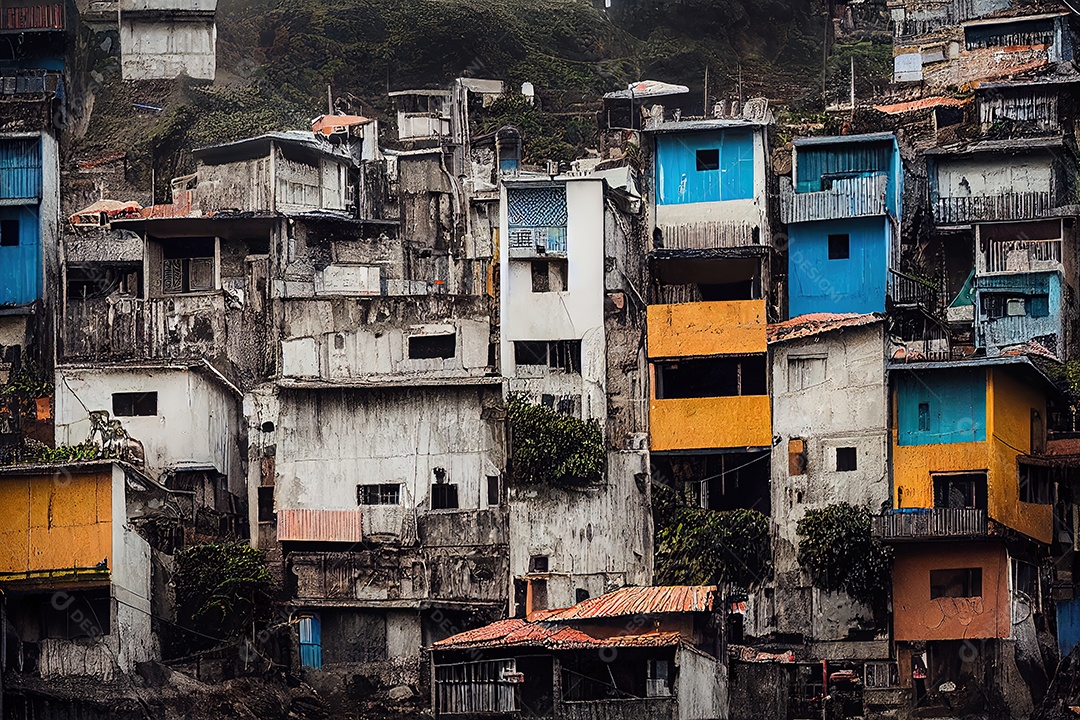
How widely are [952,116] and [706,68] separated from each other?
8.93m

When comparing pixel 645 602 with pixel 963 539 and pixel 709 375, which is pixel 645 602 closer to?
pixel 709 375

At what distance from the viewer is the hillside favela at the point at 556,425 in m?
33.8

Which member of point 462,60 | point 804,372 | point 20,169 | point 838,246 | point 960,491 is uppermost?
point 462,60

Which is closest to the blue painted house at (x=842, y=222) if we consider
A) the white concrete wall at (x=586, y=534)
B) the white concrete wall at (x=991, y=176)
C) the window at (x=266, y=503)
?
the white concrete wall at (x=991, y=176)

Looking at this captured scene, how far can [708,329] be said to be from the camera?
37.9 meters

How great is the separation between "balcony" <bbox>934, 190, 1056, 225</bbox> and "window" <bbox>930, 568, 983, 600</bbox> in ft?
33.1

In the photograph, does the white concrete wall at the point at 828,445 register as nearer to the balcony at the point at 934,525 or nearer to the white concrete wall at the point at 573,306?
the balcony at the point at 934,525

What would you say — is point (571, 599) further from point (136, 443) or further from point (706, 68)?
point (706, 68)

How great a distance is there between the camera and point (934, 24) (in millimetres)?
52344

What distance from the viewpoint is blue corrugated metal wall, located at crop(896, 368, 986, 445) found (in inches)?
1412

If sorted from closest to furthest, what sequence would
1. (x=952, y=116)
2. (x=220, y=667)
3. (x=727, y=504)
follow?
(x=220, y=667) < (x=727, y=504) < (x=952, y=116)

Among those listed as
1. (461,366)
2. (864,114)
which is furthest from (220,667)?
(864,114)

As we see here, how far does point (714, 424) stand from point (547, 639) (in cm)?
660

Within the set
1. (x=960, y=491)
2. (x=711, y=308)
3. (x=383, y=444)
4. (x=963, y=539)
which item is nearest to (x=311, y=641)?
(x=383, y=444)
